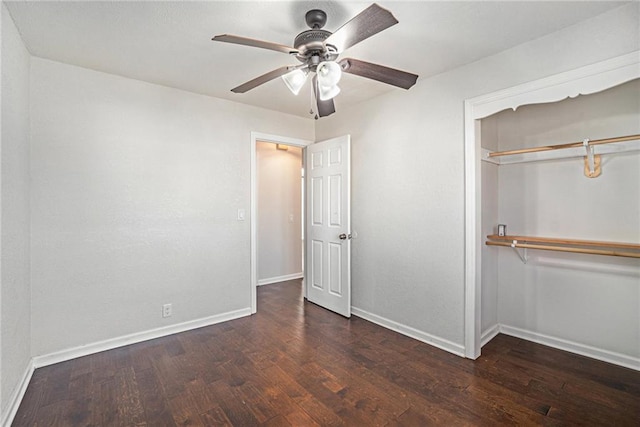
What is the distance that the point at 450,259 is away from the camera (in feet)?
8.87

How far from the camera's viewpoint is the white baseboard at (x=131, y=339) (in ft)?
8.16

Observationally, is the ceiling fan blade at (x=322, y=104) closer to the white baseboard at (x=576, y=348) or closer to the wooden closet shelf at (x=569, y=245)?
the wooden closet shelf at (x=569, y=245)

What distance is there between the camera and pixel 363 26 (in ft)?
4.75

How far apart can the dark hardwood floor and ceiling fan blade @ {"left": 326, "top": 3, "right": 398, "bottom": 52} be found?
2.16 m

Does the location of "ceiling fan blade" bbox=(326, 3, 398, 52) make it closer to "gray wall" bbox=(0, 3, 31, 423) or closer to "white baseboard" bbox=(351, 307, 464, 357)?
"gray wall" bbox=(0, 3, 31, 423)

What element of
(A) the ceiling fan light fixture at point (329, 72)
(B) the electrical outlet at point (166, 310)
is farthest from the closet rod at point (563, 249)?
(B) the electrical outlet at point (166, 310)

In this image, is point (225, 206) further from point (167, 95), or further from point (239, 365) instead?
point (239, 365)

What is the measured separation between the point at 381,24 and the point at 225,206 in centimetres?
255

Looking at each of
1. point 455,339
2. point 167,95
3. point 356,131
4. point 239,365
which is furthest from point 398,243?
point 167,95

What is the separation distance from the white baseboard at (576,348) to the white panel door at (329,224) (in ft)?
5.51

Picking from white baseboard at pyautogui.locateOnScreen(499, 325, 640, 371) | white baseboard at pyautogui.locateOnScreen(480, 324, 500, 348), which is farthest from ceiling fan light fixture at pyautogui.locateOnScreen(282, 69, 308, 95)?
white baseboard at pyautogui.locateOnScreen(499, 325, 640, 371)

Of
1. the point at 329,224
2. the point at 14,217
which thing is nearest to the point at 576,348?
the point at 329,224

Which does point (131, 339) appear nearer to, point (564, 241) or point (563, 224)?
point (564, 241)

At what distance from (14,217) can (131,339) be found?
1.47 metres
